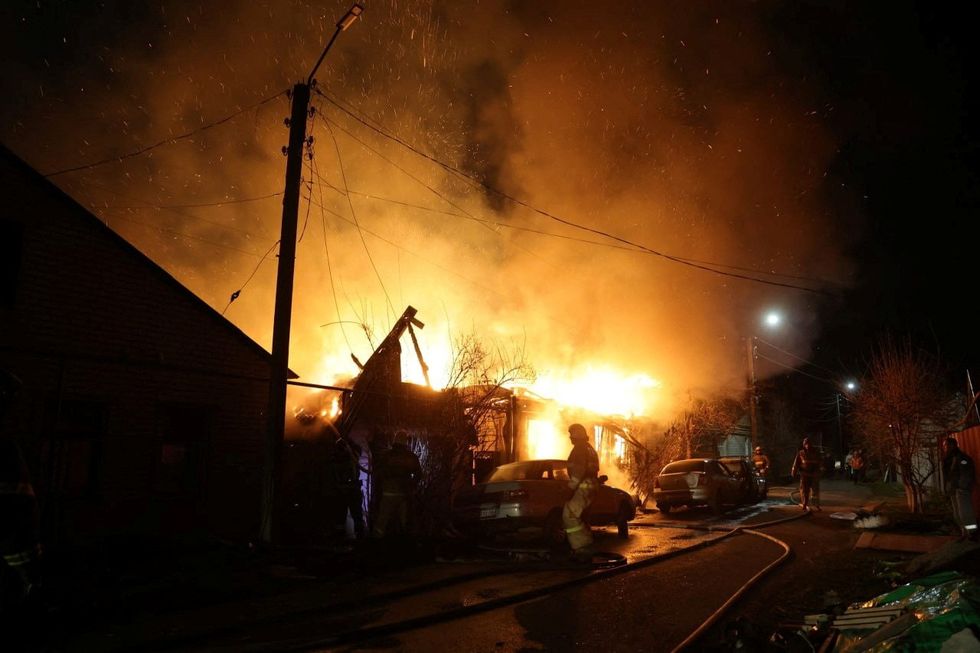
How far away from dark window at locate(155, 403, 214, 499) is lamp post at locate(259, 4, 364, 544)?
2.38m

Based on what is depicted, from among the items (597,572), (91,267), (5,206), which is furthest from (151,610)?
(5,206)

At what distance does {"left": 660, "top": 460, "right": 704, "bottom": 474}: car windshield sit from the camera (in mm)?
15727

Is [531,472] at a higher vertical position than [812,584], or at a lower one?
higher

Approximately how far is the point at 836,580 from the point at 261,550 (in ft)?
23.2

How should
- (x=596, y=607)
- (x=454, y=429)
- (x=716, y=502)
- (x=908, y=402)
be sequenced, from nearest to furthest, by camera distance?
1. (x=596, y=607)
2. (x=454, y=429)
3. (x=908, y=402)
4. (x=716, y=502)

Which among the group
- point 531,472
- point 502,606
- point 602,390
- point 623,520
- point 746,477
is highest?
point 602,390

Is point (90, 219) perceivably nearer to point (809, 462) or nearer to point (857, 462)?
point (809, 462)

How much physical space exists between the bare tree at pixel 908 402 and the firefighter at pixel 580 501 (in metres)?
10.5

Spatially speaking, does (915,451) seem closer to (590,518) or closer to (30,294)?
(590,518)

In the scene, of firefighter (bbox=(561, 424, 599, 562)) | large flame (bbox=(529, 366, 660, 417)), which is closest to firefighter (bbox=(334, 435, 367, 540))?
firefighter (bbox=(561, 424, 599, 562))

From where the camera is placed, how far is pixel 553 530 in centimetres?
1018

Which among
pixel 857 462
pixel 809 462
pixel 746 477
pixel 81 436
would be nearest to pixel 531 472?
pixel 81 436

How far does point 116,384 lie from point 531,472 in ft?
21.4

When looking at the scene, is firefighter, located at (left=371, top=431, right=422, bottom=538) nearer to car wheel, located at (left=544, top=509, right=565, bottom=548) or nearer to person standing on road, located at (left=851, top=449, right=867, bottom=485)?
car wheel, located at (left=544, top=509, right=565, bottom=548)
